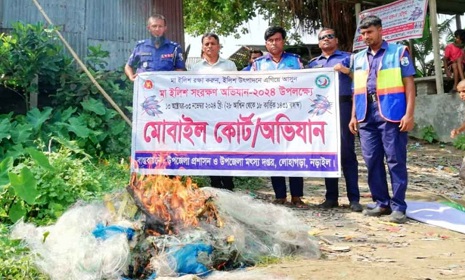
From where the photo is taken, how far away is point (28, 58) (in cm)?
646

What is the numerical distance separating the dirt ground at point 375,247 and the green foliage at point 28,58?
3.72 metres

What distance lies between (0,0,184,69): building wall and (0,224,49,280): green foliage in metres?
5.02

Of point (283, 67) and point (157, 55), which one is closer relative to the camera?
point (283, 67)

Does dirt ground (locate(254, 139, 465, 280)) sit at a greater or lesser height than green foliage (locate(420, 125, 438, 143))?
lesser

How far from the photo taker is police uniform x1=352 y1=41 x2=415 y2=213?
15.3ft

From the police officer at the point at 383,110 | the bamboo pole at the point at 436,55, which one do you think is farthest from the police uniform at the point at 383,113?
the bamboo pole at the point at 436,55

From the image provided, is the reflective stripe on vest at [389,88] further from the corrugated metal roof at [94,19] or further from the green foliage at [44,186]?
the corrugated metal roof at [94,19]

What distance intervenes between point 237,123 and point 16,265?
109 inches

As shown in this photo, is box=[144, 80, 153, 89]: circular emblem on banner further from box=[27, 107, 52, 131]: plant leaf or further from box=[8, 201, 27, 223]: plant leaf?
box=[8, 201, 27, 223]: plant leaf

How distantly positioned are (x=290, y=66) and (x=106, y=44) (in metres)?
3.82

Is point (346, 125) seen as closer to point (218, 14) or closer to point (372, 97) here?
point (372, 97)

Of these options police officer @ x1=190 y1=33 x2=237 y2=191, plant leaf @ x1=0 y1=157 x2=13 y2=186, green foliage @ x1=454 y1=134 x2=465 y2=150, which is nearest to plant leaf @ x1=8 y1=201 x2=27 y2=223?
plant leaf @ x1=0 y1=157 x2=13 y2=186

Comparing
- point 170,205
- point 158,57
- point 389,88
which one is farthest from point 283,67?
point 170,205

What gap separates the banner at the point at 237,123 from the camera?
201 inches
